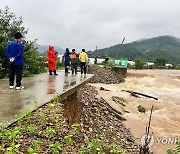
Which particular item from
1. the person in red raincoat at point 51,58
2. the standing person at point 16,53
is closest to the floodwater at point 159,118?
the person in red raincoat at point 51,58

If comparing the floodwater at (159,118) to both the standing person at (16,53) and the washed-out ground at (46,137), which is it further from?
the standing person at (16,53)

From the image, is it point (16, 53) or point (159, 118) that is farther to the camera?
point (159, 118)

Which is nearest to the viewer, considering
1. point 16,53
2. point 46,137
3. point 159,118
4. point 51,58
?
point 46,137

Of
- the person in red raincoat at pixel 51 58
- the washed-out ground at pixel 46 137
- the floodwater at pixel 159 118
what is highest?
the person in red raincoat at pixel 51 58

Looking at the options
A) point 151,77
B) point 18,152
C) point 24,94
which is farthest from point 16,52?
point 151,77

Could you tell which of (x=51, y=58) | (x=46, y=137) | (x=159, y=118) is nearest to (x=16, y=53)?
(x=46, y=137)

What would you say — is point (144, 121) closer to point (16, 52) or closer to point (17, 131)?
point (16, 52)

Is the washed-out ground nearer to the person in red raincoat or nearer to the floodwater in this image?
the floodwater

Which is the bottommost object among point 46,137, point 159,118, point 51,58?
point 159,118

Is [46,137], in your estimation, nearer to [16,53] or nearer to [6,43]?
[16,53]

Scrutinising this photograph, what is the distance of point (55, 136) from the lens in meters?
5.15

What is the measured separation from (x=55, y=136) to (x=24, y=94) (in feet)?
9.77

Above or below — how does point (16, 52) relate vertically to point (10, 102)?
above

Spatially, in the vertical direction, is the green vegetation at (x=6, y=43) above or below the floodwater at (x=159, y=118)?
above
